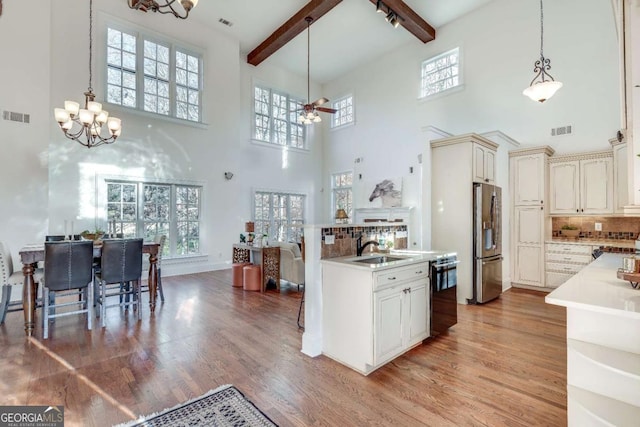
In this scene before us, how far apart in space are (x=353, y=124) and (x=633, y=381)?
8.56 m

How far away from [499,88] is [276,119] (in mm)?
5671

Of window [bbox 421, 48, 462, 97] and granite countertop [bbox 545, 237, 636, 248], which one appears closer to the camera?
granite countertop [bbox 545, 237, 636, 248]

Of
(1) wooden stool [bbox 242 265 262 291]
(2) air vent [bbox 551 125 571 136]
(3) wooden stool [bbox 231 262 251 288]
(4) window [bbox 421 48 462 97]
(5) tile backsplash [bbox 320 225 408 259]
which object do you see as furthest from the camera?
(4) window [bbox 421 48 462 97]

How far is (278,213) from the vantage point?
890 centimetres

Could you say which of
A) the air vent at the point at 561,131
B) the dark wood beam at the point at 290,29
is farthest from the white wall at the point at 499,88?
the dark wood beam at the point at 290,29

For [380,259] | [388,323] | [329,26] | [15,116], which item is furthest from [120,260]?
[329,26]

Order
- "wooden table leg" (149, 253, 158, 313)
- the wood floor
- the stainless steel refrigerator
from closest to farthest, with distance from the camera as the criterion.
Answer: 1. the wood floor
2. "wooden table leg" (149, 253, 158, 313)
3. the stainless steel refrigerator

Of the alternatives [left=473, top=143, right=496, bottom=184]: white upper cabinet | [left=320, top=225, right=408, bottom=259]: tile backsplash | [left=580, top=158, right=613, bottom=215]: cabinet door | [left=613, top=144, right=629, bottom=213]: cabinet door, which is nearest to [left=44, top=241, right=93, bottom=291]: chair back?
[left=320, top=225, right=408, bottom=259]: tile backsplash

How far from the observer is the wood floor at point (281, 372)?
2025 millimetres

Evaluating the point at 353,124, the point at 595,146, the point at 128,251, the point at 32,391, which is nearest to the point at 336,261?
the point at 32,391

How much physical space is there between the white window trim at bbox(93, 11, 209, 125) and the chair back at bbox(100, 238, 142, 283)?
3.57 metres

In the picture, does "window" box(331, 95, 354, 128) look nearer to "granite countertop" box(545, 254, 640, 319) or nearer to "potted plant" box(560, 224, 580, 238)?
"potted plant" box(560, 224, 580, 238)

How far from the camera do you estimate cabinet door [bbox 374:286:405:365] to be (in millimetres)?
2441

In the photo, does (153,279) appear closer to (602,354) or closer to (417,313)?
(417,313)
